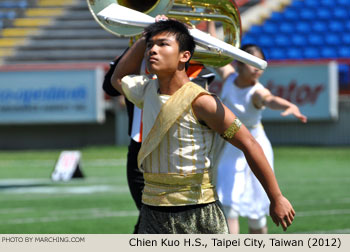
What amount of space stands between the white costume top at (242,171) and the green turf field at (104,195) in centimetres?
81

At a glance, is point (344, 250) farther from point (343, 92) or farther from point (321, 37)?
point (321, 37)

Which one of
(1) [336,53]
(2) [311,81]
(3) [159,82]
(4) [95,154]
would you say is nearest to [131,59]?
(3) [159,82]

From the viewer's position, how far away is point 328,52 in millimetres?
21453

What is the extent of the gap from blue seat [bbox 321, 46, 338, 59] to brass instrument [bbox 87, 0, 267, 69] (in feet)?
57.3

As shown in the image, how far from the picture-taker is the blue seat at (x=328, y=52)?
21.3m

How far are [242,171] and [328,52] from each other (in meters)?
15.7

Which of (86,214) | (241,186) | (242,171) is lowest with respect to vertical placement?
(86,214)

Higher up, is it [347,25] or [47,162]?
[347,25]

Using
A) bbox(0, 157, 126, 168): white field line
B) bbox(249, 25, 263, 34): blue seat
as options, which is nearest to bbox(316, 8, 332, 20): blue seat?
bbox(249, 25, 263, 34): blue seat

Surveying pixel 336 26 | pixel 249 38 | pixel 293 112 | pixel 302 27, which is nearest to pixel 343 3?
pixel 336 26

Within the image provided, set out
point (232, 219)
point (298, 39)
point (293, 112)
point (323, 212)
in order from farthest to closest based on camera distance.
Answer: point (298, 39)
point (323, 212)
point (232, 219)
point (293, 112)

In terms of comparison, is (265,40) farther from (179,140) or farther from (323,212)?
(179,140)

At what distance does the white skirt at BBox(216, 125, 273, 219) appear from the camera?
20.4ft

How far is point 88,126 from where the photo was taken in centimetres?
1888
